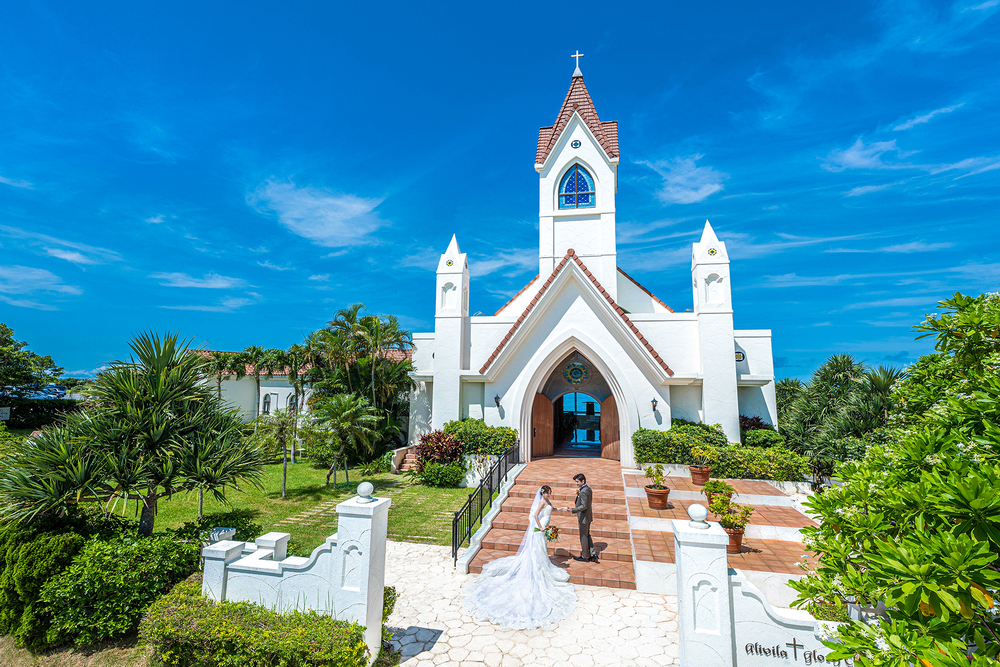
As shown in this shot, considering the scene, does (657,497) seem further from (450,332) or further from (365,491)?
(450,332)

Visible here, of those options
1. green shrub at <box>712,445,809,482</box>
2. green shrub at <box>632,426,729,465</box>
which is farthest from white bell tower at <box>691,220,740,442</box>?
green shrub at <box>712,445,809,482</box>

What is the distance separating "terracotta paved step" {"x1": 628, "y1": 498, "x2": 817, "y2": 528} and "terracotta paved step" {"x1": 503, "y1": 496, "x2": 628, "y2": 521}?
0.30 metres

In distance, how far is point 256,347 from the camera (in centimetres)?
2952

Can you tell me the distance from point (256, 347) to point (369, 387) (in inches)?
421

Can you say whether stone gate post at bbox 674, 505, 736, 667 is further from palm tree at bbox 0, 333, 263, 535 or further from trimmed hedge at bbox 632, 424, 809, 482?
trimmed hedge at bbox 632, 424, 809, 482

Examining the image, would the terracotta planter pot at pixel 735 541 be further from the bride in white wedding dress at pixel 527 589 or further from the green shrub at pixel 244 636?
the green shrub at pixel 244 636

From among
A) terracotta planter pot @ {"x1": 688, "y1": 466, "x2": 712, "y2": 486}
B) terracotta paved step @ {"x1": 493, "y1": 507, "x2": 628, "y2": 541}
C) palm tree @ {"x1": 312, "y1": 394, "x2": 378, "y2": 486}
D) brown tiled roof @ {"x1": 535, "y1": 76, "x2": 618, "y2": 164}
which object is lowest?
terracotta paved step @ {"x1": 493, "y1": 507, "x2": 628, "y2": 541}

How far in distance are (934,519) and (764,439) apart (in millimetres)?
17136

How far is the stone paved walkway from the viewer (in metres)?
6.44

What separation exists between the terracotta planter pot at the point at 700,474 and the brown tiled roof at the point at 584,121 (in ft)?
47.6

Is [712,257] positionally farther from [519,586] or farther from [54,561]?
[54,561]

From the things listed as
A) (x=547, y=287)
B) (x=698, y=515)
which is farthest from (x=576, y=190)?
(x=698, y=515)

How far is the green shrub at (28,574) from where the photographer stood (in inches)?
281

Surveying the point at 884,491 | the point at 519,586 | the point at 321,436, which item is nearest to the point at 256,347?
the point at 321,436
